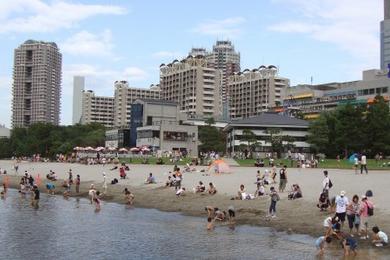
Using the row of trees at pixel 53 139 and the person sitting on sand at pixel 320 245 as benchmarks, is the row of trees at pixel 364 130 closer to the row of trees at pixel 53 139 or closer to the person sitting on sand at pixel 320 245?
the person sitting on sand at pixel 320 245

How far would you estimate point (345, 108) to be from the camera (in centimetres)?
10075

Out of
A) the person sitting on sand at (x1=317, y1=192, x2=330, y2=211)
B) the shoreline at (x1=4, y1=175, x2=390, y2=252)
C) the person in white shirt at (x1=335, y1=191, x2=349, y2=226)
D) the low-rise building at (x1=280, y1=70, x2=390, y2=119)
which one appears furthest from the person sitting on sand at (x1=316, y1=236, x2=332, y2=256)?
the low-rise building at (x1=280, y1=70, x2=390, y2=119)

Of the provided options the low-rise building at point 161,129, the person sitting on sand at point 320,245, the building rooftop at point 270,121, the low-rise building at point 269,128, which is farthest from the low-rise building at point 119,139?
the person sitting on sand at point 320,245

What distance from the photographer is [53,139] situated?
153 meters

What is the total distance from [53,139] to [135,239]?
132 meters

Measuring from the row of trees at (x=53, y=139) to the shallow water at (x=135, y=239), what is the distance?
371 feet

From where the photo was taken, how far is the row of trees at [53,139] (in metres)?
150

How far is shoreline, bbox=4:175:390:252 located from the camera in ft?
90.7

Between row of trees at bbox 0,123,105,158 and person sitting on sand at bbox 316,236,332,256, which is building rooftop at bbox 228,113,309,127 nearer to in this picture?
row of trees at bbox 0,123,105,158

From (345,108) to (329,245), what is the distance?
267 feet

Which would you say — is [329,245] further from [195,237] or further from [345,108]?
[345,108]

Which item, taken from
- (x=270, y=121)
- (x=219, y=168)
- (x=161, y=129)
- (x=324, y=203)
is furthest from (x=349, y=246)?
(x=161, y=129)

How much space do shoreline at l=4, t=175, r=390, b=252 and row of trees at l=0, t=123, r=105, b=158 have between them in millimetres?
100273

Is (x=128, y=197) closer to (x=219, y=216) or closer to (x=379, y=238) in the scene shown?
(x=219, y=216)
